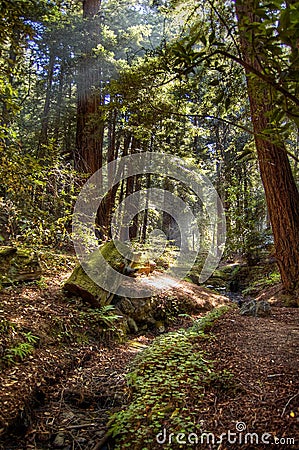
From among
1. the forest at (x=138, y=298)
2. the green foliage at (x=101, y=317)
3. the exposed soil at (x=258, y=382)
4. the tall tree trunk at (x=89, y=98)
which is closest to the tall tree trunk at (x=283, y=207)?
the forest at (x=138, y=298)

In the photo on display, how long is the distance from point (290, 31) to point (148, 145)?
11.9 metres

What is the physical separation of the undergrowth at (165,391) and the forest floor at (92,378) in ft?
0.36

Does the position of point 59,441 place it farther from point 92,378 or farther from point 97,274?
point 97,274

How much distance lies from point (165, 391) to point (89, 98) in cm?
944

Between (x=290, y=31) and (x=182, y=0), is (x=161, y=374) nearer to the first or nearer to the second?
(x=290, y=31)

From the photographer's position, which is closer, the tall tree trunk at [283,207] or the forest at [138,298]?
the forest at [138,298]

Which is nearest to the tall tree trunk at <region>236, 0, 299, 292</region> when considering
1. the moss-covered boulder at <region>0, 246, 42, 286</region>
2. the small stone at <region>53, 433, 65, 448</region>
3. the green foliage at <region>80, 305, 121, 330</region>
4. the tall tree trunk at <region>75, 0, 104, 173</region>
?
the green foliage at <region>80, 305, 121, 330</region>

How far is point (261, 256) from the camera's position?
13.1 meters

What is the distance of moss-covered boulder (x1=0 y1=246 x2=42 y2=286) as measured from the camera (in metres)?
5.34

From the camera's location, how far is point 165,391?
9.73 ft

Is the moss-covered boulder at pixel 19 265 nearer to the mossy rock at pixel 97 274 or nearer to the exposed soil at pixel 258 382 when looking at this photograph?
the mossy rock at pixel 97 274

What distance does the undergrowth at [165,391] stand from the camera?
2.48 m

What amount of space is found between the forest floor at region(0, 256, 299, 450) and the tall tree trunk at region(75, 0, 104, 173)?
5952 mm

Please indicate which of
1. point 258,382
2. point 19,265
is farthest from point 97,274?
point 258,382
